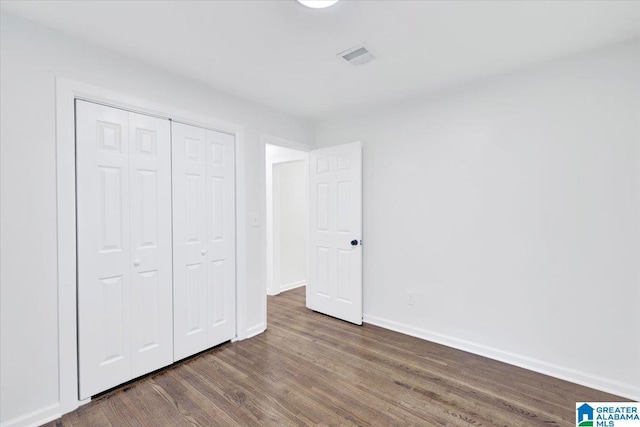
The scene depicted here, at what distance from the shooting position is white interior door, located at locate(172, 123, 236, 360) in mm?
2527

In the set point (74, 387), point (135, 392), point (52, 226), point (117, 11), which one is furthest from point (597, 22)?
point (74, 387)

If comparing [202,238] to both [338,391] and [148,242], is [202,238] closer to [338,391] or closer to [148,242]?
[148,242]

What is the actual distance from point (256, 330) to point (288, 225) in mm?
2144

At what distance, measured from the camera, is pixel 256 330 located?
3.12 meters

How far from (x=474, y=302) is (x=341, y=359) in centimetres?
136

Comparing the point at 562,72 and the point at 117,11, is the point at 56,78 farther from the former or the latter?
the point at 562,72

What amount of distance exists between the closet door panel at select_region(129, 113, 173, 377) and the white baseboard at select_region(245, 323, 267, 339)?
782 mm

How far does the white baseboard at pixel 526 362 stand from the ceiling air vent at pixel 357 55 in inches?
104

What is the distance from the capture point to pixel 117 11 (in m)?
1.71

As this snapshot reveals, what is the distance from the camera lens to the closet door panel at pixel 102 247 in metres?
2.00

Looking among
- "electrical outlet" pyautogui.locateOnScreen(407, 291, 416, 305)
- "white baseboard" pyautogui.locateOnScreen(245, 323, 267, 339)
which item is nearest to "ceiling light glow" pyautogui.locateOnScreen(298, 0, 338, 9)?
"electrical outlet" pyautogui.locateOnScreen(407, 291, 416, 305)

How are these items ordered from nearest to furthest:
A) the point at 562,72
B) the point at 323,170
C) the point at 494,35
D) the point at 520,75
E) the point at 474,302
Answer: the point at 494,35, the point at 562,72, the point at 520,75, the point at 474,302, the point at 323,170

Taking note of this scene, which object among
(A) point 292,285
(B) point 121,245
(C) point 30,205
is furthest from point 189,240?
(A) point 292,285

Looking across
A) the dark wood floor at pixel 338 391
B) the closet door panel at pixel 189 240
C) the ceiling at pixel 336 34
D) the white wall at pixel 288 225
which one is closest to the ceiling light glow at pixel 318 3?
the ceiling at pixel 336 34
